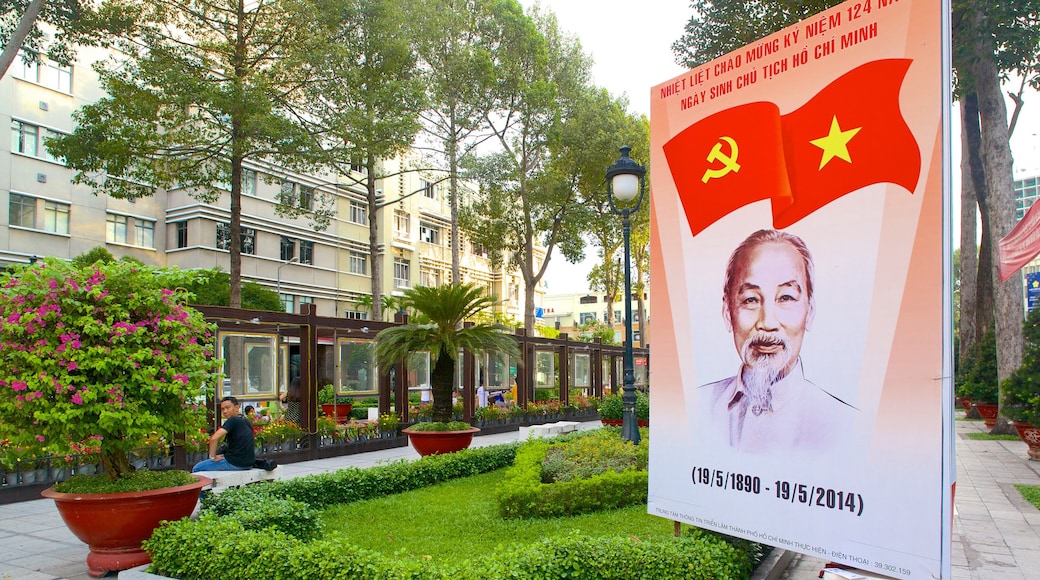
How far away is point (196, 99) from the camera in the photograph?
709 inches

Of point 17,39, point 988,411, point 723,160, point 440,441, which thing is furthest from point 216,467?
point 988,411

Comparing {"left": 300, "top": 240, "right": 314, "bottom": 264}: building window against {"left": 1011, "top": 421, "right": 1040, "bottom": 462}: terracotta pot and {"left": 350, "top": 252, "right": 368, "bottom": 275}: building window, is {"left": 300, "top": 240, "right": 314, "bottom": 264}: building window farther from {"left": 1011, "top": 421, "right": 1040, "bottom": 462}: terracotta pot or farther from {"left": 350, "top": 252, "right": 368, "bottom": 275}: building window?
{"left": 1011, "top": 421, "right": 1040, "bottom": 462}: terracotta pot

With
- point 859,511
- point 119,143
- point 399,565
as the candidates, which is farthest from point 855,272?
point 119,143

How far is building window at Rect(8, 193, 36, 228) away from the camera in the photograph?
26.6m

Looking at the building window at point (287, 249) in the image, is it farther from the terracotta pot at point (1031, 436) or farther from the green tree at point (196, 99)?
the terracotta pot at point (1031, 436)

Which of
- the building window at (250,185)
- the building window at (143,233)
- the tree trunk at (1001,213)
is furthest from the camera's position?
the building window at (250,185)

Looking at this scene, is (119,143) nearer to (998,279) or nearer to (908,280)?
(908,280)

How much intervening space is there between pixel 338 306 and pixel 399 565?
3793 cm

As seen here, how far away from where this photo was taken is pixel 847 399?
425cm

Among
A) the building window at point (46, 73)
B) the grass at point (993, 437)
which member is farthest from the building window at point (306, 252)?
the grass at point (993, 437)

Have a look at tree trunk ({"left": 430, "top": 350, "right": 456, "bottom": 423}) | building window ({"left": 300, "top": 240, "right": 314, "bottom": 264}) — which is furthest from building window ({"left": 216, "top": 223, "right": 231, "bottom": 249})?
tree trunk ({"left": 430, "top": 350, "right": 456, "bottom": 423})

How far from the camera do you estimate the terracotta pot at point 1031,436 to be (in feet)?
44.2

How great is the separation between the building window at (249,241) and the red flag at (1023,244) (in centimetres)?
3091

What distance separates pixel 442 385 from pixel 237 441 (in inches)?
198
